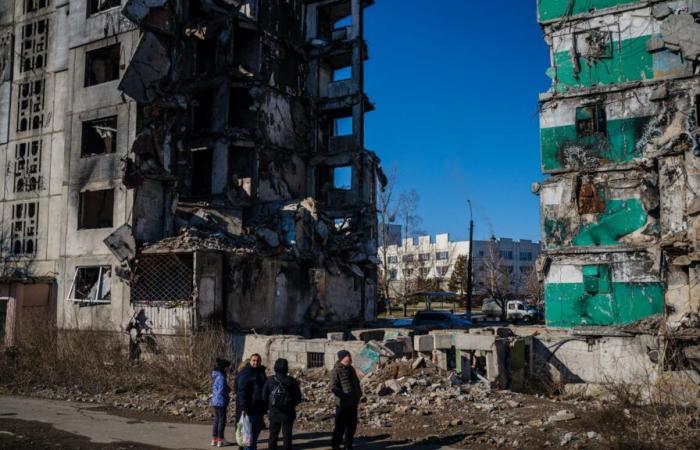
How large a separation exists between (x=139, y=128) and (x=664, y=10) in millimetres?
18705

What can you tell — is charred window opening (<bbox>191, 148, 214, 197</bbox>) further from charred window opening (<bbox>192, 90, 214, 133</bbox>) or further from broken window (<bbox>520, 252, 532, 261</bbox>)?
broken window (<bbox>520, 252, 532, 261</bbox>)

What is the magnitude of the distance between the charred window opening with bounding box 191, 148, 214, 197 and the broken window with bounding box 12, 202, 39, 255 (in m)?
7.17

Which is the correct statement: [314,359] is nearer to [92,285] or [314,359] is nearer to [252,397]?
[252,397]

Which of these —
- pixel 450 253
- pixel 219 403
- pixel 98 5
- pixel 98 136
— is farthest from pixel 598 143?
pixel 450 253

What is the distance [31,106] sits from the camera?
26.1 metres

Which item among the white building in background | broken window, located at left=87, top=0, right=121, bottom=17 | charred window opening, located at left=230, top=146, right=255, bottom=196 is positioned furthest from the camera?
the white building in background

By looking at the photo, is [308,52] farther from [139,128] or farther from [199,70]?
[139,128]

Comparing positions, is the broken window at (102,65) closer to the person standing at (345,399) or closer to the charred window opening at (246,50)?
the charred window opening at (246,50)

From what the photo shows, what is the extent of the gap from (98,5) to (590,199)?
20.0m

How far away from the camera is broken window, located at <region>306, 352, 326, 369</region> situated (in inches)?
656

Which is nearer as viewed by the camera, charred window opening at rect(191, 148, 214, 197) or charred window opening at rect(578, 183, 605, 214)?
charred window opening at rect(578, 183, 605, 214)

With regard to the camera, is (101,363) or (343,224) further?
(343,224)

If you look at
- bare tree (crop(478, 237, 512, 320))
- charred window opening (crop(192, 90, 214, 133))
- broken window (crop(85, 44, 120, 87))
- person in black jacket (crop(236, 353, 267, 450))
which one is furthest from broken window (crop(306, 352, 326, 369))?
bare tree (crop(478, 237, 512, 320))

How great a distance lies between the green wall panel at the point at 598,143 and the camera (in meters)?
21.4
